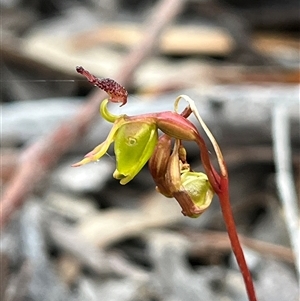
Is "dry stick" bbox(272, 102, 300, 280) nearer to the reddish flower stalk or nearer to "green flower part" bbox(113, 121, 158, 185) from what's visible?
the reddish flower stalk

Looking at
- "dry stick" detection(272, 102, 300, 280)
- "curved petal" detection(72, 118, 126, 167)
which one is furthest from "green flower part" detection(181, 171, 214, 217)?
"dry stick" detection(272, 102, 300, 280)

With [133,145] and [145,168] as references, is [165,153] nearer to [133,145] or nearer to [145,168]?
[133,145]

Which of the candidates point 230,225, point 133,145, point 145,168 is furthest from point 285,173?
point 133,145

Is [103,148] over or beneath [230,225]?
over

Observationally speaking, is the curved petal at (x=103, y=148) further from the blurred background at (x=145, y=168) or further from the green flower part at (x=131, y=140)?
the blurred background at (x=145, y=168)

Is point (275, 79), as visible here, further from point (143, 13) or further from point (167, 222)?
point (143, 13)

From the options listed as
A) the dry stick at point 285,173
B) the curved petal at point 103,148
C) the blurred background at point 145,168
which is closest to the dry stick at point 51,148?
the blurred background at point 145,168

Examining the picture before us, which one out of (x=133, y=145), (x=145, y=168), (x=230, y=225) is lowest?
(x=145, y=168)

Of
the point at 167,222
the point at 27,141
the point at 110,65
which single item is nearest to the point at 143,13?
the point at 110,65
